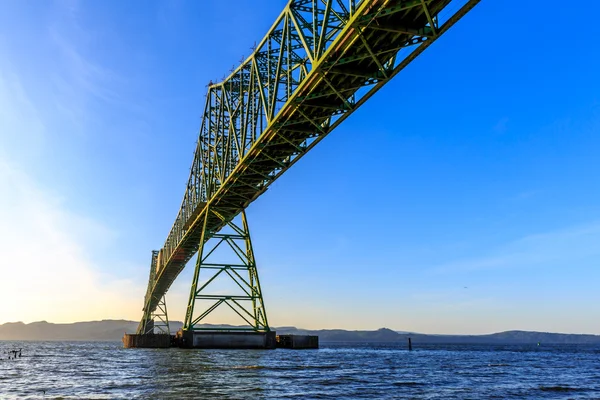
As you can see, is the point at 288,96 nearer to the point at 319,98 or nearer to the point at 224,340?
the point at 319,98

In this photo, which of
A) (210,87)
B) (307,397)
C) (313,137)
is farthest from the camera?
(210,87)

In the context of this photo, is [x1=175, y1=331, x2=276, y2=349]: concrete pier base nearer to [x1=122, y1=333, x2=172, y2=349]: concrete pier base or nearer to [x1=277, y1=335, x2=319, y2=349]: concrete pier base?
[x1=277, y1=335, x2=319, y2=349]: concrete pier base

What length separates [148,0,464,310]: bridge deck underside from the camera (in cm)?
2370

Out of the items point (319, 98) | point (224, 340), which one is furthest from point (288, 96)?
point (224, 340)

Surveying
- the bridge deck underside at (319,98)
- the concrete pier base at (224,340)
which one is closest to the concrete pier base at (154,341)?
the concrete pier base at (224,340)

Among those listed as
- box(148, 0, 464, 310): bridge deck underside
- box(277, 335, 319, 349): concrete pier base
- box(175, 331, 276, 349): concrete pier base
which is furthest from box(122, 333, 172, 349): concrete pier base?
box(148, 0, 464, 310): bridge deck underside

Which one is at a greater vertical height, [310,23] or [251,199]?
[310,23]

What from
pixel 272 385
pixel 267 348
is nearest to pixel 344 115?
pixel 272 385

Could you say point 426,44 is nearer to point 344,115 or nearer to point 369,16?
point 369,16

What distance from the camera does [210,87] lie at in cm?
5416

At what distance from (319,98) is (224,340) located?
24578 millimetres

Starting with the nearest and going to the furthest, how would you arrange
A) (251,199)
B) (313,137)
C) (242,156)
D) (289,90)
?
(289,90) < (313,137) < (242,156) < (251,199)

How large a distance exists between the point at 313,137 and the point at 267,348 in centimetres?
2194

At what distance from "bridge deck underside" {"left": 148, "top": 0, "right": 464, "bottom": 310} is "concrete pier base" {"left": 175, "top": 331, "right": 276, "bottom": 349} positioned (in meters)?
11.3
